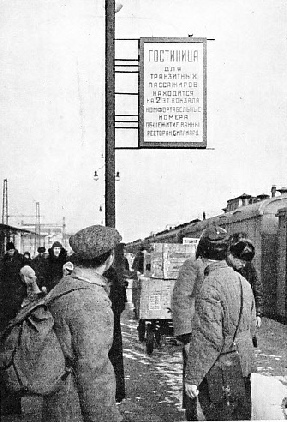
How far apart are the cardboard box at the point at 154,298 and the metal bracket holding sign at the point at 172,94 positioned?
126 centimetres

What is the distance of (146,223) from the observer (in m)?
4.43

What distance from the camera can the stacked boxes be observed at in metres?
4.47

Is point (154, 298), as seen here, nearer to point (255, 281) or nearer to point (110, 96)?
point (255, 281)

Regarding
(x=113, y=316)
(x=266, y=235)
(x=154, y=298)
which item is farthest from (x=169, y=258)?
(x=266, y=235)

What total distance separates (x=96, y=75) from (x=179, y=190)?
3.68ft

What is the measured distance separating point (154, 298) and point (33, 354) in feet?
10.1

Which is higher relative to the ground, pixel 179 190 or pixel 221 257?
pixel 179 190

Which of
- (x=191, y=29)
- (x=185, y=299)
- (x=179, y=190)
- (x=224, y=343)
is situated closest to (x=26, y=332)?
(x=224, y=343)

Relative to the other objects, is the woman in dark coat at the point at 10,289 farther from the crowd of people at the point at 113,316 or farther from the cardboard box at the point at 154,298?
the cardboard box at the point at 154,298

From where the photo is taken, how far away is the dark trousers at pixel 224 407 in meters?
3.16

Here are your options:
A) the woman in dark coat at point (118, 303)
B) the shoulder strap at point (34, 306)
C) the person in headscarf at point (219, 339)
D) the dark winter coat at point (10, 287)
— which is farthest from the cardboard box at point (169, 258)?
the shoulder strap at point (34, 306)

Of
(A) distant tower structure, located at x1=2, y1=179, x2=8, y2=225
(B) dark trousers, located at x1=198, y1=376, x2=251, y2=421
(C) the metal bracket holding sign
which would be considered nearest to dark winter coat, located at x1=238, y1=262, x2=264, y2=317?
(C) the metal bracket holding sign

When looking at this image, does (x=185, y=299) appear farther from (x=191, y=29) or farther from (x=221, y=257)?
(x=191, y=29)

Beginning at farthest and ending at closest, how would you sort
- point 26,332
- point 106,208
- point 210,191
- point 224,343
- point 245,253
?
point 210,191 → point 106,208 → point 245,253 → point 224,343 → point 26,332
